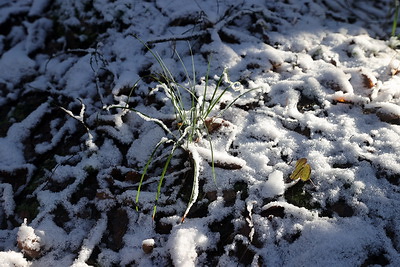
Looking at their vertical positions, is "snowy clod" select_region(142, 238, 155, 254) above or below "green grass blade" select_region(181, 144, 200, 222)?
below

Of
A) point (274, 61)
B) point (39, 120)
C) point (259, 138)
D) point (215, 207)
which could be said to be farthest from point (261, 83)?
point (39, 120)

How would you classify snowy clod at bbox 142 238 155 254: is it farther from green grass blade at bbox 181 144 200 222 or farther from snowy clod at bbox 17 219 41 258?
snowy clod at bbox 17 219 41 258

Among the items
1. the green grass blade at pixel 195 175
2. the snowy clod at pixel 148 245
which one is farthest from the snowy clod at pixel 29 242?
the green grass blade at pixel 195 175

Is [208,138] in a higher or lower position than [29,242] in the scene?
higher

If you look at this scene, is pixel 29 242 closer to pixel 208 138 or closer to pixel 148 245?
pixel 148 245

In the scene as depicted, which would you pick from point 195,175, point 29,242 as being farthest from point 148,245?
point 29,242

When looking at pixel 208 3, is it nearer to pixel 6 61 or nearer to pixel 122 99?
pixel 122 99

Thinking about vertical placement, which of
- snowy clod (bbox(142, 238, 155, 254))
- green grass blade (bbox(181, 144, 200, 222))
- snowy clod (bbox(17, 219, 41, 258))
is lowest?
snowy clod (bbox(17, 219, 41, 258))

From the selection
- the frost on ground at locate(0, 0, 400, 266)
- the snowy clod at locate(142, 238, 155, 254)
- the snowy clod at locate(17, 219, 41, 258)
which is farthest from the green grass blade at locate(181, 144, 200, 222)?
the snowy clod at locate(17, 219, 41, 258)
